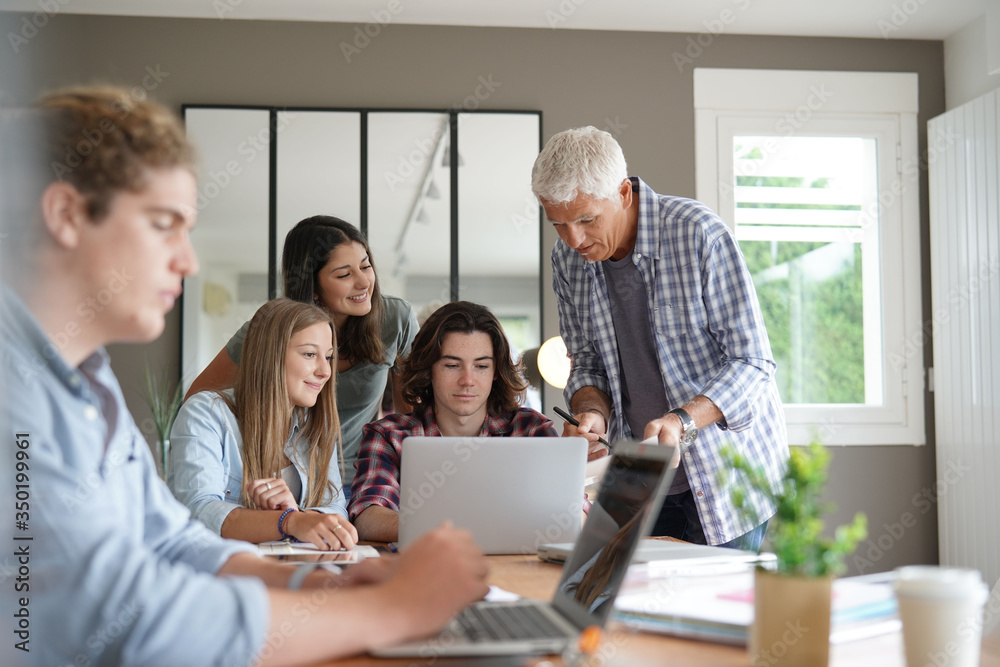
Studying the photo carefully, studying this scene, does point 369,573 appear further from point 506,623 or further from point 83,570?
point 83,570

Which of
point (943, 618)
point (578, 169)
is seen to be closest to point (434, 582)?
point (943, 618)

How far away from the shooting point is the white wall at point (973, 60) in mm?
3594

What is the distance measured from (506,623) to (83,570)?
1.44 ft

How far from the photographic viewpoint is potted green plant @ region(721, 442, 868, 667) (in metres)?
0.81

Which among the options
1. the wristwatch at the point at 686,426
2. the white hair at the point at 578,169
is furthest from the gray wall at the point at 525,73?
the wristwatch at the point at 686,426

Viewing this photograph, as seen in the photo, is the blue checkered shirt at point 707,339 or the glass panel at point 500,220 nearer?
the blue checkered shirt at point 707,339

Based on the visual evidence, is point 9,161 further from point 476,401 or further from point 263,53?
point 263,53

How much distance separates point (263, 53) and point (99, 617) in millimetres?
3324

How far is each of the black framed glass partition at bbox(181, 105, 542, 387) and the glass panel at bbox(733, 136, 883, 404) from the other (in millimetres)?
1073

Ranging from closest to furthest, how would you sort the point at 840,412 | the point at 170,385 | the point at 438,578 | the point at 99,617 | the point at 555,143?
the point at 99,617
the point at 438,578
the point at 555,143
the point at 170,385
the point at 840,412

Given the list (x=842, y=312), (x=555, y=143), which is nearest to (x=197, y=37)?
(x=555, y=143)

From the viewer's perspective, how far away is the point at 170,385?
141 inches

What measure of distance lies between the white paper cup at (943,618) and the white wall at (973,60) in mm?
3383

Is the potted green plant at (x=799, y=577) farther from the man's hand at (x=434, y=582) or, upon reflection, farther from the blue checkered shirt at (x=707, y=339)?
the blue checkered shirt at (x=707, y=339)
